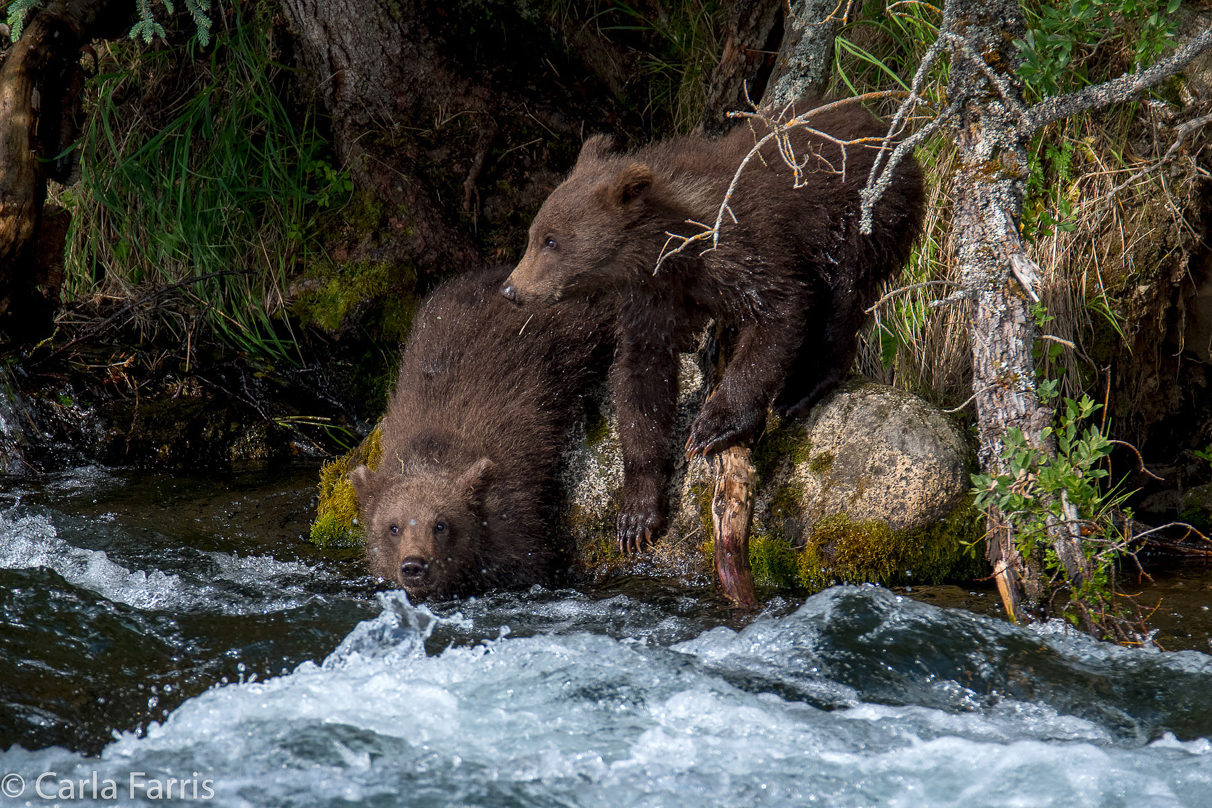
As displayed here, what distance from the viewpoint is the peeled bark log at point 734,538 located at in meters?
Result: 4.56

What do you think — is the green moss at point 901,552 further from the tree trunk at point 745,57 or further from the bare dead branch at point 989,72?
the tree trunk at point 745,57

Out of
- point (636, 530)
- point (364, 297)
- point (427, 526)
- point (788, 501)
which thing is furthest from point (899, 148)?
Result: point (364, 297)

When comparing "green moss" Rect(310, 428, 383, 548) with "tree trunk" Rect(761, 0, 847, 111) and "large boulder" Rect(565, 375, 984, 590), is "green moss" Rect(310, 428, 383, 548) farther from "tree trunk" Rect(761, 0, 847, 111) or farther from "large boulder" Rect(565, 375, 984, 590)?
"tree trunk" Rect(761, 0, 847, 111)

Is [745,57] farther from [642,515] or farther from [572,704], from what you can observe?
[572,704]

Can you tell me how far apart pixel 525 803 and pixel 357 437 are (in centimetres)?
458

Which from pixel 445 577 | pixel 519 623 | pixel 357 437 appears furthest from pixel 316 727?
pixel 357 437

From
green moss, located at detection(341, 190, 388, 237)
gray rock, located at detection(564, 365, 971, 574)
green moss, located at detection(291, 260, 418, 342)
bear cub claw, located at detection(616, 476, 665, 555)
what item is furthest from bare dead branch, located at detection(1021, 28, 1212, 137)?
green moss, located at detection(341, 190, 388, 237)

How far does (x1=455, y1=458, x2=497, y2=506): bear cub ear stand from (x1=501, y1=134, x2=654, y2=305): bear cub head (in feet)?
2.83

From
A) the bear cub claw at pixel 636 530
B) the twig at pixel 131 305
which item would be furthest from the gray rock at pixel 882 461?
the twig at pixel 131 305

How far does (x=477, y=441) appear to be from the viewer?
5520mm

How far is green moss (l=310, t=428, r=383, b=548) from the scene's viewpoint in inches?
230

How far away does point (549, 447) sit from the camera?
5.57 metres

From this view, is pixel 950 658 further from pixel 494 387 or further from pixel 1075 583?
pixel 494 387

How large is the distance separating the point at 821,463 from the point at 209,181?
182 inches
